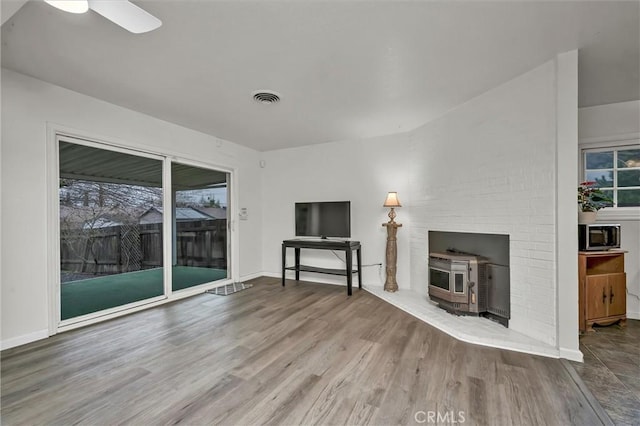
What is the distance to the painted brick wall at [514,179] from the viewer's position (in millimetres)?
2334

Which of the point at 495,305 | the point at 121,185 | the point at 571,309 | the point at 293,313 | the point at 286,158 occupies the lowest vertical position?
the point at 293,313

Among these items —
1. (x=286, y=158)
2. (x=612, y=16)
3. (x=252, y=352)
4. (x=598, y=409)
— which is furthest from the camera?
(x=286, y=158)

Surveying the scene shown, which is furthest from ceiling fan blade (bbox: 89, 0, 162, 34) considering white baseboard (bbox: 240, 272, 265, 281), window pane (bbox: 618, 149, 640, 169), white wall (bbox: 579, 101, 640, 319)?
window pane (bbox: 618, 149, 640, 169)

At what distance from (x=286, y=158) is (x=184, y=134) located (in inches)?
71.8

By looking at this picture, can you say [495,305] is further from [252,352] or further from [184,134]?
[184,134]

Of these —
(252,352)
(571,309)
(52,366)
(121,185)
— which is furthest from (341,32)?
(52,366)

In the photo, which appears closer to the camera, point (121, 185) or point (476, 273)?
point (476, 273)

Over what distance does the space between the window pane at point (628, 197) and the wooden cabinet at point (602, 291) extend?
818 millimetres

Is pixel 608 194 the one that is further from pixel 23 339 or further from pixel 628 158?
pixel 23 339

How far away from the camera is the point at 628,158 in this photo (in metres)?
3.23

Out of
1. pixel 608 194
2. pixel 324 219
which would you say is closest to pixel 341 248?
pixel 324 219

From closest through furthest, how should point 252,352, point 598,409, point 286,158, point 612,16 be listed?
point 598,409 → point 612,16 → point 252,352 → point 286,158

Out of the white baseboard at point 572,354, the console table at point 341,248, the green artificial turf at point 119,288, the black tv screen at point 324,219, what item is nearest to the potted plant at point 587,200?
the white baseboard at point 572,354

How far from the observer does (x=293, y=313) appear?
126 inches
